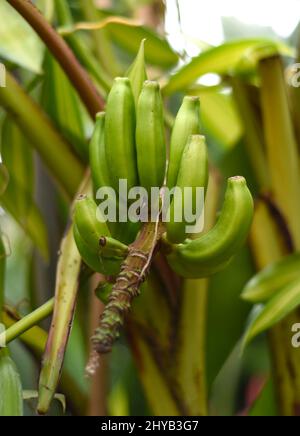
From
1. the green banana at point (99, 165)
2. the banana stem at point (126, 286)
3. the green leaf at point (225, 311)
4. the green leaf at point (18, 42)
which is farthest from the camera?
the green leaf at point (225, 311)

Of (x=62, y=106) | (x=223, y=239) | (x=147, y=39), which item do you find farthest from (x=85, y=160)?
(x=223, y=239)

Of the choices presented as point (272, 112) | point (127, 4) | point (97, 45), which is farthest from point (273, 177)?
point (127, 4)

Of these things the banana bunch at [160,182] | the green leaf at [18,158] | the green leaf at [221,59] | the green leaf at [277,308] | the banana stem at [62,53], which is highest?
the green leaf at [221,59]

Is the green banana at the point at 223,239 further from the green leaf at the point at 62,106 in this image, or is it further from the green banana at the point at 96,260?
the green leaf at the point at 62,106

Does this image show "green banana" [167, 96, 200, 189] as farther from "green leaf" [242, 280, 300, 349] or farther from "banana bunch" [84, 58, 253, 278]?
"green leaf" [242, 280, 300, 349]

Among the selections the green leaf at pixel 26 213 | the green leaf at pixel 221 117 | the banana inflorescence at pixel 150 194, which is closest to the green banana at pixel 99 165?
the banana inflorescence at pixel 150 194

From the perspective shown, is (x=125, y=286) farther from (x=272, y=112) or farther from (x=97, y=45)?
(x=97, y=45)
